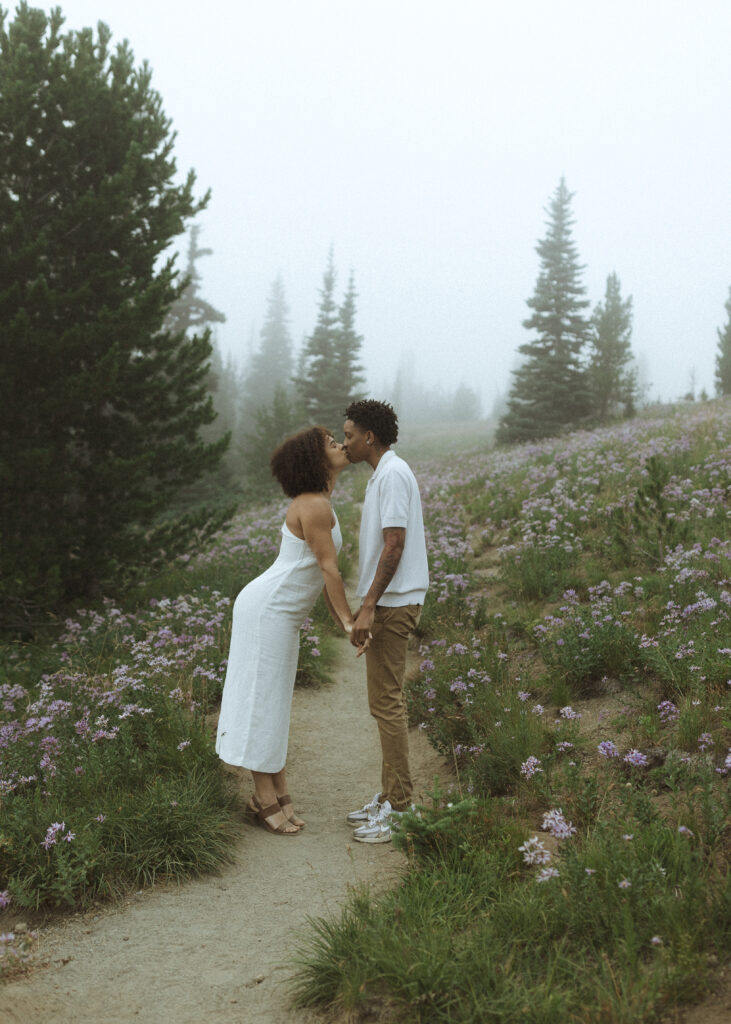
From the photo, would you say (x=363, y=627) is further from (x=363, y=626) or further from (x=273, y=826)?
(x=273, y=826)

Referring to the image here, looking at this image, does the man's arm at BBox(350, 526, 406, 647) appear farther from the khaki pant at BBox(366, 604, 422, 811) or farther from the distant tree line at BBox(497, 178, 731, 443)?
the distant tree line at BBox(497, 178, 731, 443)

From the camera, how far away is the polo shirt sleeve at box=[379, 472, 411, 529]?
4.54 metres

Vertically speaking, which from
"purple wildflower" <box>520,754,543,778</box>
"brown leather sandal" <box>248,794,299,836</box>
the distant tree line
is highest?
the distant tree line

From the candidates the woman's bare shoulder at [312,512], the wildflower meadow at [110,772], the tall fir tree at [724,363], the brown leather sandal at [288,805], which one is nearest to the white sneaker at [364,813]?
the brown leather sandal at [288,805]

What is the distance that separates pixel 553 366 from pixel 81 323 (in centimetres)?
2209

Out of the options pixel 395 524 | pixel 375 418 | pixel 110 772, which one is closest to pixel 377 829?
pixel 110 772

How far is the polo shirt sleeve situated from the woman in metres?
0.43

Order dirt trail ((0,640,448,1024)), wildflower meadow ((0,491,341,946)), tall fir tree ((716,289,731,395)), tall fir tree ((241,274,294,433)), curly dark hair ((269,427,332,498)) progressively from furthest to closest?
tall fir tree ((241,274,294,433)), tall fir tree ((716,289,731,395)), curly dark hair ((269,427,332,498)), wildflower meadow ((0,491,341,946)), dirt trail ((0,640,448,1024))

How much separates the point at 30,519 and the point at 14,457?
818mm

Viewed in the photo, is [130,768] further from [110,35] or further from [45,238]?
[110,35]

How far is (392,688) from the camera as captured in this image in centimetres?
477

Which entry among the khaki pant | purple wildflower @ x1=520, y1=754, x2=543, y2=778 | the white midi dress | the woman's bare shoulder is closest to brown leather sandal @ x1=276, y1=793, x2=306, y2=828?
the white midi dress

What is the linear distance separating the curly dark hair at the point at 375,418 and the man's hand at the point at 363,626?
1.18m

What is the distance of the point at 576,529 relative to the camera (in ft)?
31.2
